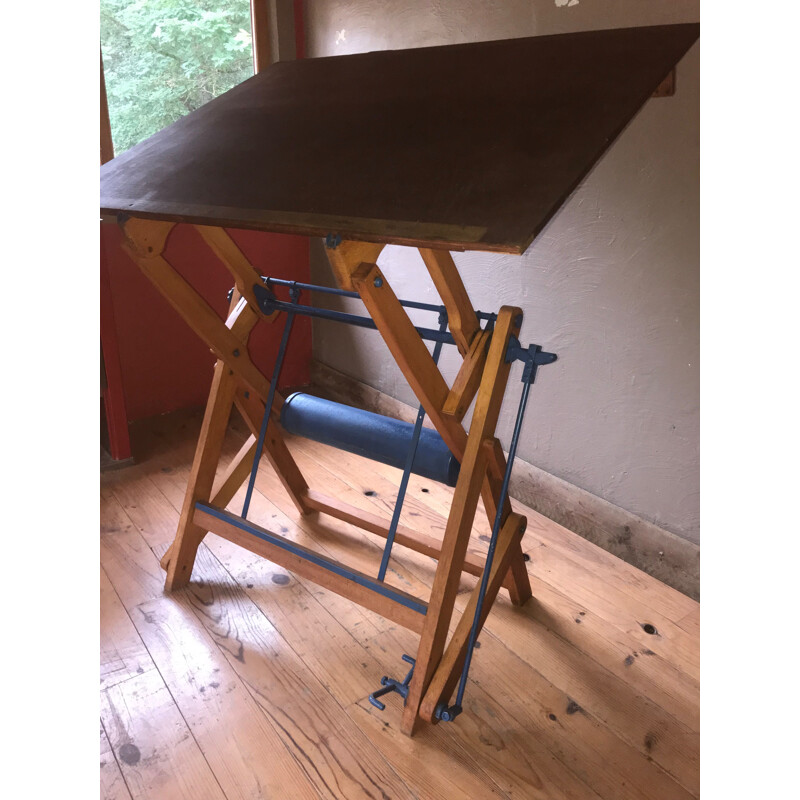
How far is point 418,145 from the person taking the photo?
58.8 inches

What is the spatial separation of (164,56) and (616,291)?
7.32ft

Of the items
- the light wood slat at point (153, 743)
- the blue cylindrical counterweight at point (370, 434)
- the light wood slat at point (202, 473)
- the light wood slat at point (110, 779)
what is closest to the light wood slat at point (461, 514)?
the blue cylindrical counterweight at point (370, 434)

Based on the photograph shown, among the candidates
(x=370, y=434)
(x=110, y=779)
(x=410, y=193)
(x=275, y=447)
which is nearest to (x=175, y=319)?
(x=275, y=447)

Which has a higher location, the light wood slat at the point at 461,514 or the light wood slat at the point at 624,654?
the light wood slat at the point at 461,514

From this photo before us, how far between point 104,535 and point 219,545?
0.42 meters

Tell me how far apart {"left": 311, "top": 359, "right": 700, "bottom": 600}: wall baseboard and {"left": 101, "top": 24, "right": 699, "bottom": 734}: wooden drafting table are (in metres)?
0.48

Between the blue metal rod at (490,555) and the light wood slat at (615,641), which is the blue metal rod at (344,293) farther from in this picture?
the light wood slat at (615,641)

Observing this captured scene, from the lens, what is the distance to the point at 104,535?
2.54m

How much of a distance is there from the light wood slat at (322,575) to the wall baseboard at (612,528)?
3.12ft

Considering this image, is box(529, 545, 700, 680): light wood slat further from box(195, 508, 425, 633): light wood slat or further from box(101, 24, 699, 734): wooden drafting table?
box(195, 508, 425, 633): light wood slat

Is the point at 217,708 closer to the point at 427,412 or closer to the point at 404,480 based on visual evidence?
the point at 404,480

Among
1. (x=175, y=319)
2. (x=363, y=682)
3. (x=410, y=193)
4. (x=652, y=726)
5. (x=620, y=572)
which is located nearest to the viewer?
(x=410, y=193)

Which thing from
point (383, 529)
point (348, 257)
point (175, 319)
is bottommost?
point (383, 529)

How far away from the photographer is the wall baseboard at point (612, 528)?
2264mm
